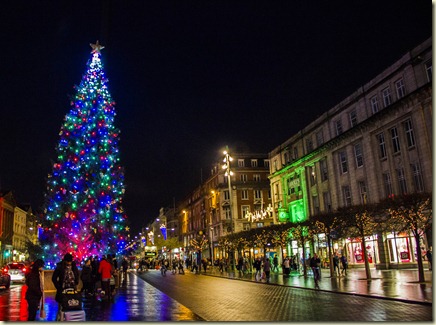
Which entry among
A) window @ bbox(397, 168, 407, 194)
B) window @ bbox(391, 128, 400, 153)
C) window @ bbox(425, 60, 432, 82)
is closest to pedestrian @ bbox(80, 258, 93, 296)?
window @ bbox(397, 168, 407, 194)

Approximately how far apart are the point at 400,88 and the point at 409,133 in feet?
13.2

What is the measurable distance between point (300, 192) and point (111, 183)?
32.3 meters

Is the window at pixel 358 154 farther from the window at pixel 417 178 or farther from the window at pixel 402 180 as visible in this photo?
the window at pixel 417 178

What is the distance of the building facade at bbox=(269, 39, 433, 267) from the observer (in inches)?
1304

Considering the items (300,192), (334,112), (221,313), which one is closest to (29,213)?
(300,192)

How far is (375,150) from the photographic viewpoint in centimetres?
3938

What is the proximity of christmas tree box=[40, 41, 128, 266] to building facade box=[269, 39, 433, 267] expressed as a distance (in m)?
18.4

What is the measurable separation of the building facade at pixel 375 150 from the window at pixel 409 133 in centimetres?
5

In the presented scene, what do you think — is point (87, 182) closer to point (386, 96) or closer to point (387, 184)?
point (387, 184)

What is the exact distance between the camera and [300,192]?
54.8 metres

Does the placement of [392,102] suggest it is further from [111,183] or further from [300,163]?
[111,183]

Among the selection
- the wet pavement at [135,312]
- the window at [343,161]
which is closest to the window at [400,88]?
the window at [343,161]

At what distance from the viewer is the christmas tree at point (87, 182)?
83.8ft

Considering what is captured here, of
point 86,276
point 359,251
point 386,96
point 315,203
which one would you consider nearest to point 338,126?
point 386,96
